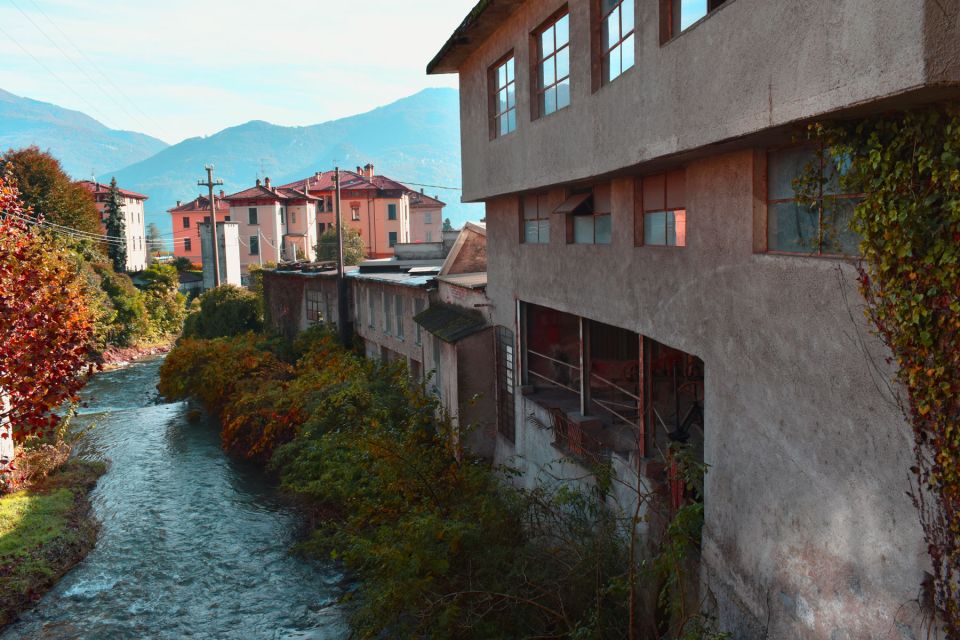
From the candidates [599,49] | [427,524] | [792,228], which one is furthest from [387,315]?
[792,228]

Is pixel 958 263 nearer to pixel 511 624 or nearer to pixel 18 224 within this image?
pixel 511 624

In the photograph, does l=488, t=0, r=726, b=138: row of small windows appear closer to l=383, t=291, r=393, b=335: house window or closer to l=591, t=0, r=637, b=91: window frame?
l=591, t=0, r=637, b=91: window frame

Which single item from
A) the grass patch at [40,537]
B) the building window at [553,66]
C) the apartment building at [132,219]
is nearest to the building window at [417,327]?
the grass patch at [40,537]

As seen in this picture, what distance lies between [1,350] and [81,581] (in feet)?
22.9

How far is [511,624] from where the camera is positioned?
30.3ft

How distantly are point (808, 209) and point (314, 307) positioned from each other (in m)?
28.4

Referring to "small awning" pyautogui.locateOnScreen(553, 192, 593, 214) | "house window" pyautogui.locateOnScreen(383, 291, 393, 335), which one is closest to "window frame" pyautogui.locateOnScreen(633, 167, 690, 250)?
"small awning" pyautogui.locateOnScreen(553, 192, 593, 214)

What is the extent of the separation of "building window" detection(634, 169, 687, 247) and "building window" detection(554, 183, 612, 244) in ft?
3.91

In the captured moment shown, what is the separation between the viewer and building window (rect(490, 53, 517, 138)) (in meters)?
13.6

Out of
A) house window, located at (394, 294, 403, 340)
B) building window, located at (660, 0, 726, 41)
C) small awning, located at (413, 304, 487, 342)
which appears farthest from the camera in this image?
house window, located at (394, 294, 403, 340)

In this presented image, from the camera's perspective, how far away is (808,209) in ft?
20.7

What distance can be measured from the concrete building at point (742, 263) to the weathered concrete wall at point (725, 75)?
0.06ft

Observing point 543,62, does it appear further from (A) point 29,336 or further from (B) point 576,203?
(A) point 29,336

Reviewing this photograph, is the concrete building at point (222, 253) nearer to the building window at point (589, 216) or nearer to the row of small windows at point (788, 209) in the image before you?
the building window at point (589, 216)
